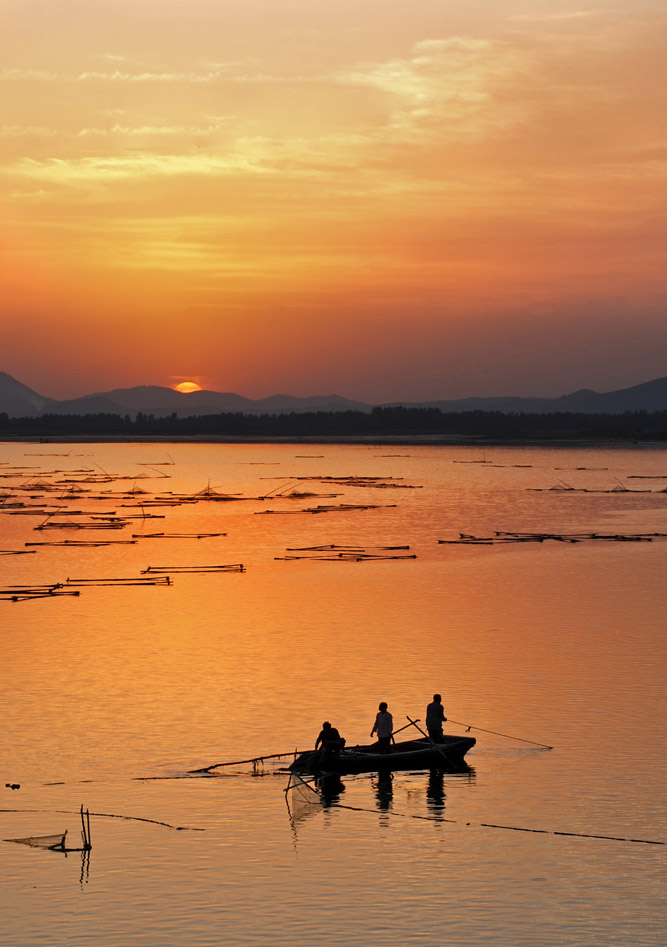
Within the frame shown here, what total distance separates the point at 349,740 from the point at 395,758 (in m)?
2.98

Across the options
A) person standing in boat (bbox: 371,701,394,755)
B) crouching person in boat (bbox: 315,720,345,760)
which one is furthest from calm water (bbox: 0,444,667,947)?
crouching person in boat (bbox: 315,720,345,760)

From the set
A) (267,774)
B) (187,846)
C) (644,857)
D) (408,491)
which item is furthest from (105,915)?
(408,491)

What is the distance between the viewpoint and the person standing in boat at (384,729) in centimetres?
3089

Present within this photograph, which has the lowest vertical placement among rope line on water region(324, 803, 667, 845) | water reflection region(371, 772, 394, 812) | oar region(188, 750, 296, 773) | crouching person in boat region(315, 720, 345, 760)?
rope line on water region(324, 803, 667, 845)

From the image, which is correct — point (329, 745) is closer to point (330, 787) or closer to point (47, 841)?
point (330, 787)

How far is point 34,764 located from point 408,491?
408ft

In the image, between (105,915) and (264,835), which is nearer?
(105,915)

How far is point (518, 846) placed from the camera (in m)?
26.3

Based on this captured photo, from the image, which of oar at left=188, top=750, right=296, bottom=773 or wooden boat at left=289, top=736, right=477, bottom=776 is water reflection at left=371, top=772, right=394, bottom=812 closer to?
wooden boat at left=289, top=736, right=477, bottom=776

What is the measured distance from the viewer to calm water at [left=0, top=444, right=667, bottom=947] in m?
23.0

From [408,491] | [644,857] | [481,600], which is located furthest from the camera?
[408,491]

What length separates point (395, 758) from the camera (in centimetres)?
3108

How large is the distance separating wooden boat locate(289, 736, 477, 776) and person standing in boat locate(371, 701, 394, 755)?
0.52ft

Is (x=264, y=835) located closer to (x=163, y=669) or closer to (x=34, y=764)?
(x=34, y=764)
